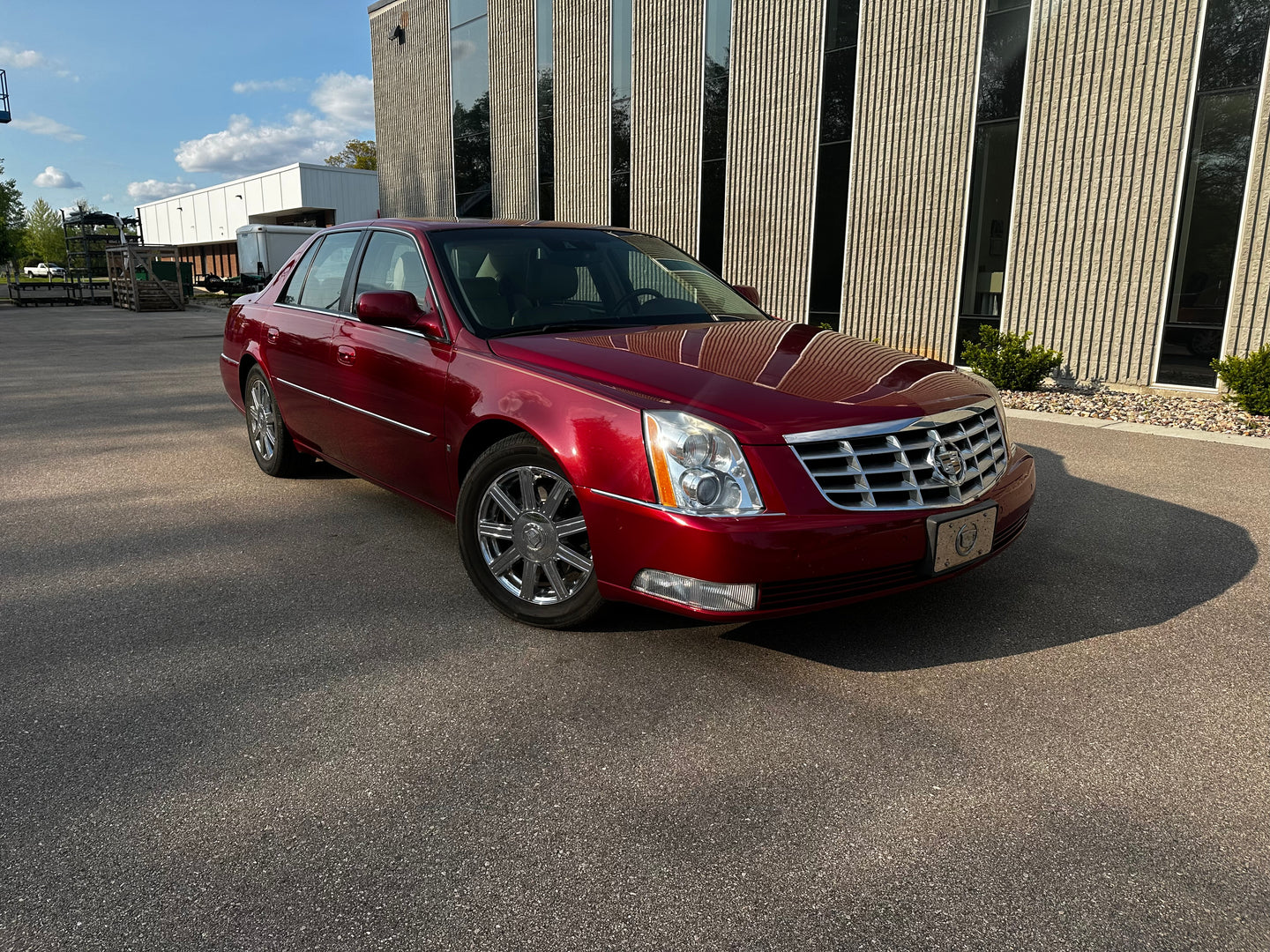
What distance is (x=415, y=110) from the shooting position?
75.6ft

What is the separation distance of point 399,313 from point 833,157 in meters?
11.1

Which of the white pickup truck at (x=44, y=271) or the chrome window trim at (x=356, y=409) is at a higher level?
the white pickup truck at (x=44, y=271)

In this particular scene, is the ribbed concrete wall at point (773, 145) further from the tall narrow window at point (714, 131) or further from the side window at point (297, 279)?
the side window at point (297, 279)

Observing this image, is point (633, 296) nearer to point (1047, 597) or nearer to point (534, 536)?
point (534, 536)

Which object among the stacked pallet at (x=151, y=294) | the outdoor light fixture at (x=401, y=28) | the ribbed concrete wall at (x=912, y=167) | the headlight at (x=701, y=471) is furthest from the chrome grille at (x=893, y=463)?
the stacked pallet at (x=151, y=294)

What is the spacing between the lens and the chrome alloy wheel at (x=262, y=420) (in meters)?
5.78

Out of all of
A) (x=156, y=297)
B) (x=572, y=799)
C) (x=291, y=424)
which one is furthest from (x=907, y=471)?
(x=156, y=297)

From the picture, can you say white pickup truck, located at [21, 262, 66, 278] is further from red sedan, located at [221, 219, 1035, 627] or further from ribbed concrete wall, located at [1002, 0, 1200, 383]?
red sedan, located at [221, 219, 1035, 627]

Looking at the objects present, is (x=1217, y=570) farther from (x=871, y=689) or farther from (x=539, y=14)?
(x=539, y=14)

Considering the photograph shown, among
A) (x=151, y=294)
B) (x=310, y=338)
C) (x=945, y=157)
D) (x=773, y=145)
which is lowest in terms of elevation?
(x=151, y=294)

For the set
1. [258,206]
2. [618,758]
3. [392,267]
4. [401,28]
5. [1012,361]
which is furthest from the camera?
[258,206]

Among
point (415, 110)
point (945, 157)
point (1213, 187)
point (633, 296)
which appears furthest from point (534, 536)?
point (415, 110)

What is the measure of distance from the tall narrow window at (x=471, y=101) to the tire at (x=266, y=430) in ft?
50.4

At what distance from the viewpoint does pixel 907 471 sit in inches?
119
